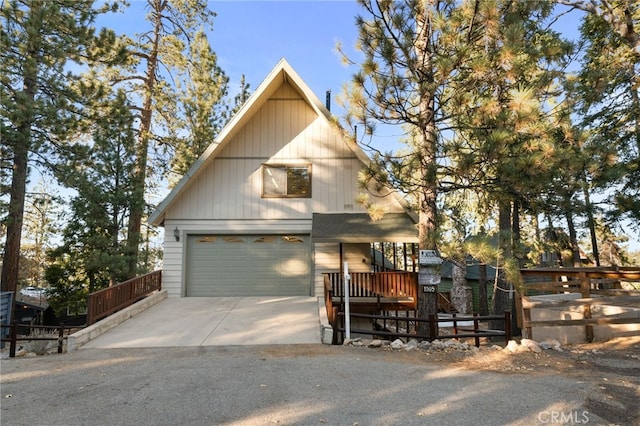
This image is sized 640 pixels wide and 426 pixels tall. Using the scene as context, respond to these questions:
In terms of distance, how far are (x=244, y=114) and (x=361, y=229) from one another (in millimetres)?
4867

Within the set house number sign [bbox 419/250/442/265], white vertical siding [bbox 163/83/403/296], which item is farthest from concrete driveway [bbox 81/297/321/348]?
house number sign [bbox 419/250/442/265]

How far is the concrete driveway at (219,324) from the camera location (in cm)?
771

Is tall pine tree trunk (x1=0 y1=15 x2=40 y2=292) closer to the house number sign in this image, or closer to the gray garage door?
the gray garage door

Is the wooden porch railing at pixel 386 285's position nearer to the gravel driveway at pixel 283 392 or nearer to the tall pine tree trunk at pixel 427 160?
the tall pine tree trunk at pixel 427 160

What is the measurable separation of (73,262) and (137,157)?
16.1ft

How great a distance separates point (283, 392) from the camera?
4.68 metres

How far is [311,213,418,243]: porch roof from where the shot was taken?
10.5 m

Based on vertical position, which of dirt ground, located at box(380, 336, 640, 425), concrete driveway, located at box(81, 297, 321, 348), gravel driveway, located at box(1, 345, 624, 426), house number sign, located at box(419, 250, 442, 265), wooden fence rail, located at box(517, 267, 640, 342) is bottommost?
dirt ground, located at box(380, 336, 640, 425)

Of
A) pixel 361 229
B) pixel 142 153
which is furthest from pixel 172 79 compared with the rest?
pixel 361 229

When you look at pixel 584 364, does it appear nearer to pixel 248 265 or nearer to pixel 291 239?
pixel 291 239

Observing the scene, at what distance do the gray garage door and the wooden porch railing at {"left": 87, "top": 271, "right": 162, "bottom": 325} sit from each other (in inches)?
43.7

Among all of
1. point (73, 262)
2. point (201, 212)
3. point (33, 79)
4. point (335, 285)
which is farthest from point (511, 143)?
point (73, 262)

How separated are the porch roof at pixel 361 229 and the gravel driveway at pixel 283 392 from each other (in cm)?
430

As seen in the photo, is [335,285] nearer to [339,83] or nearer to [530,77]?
[339,83]
